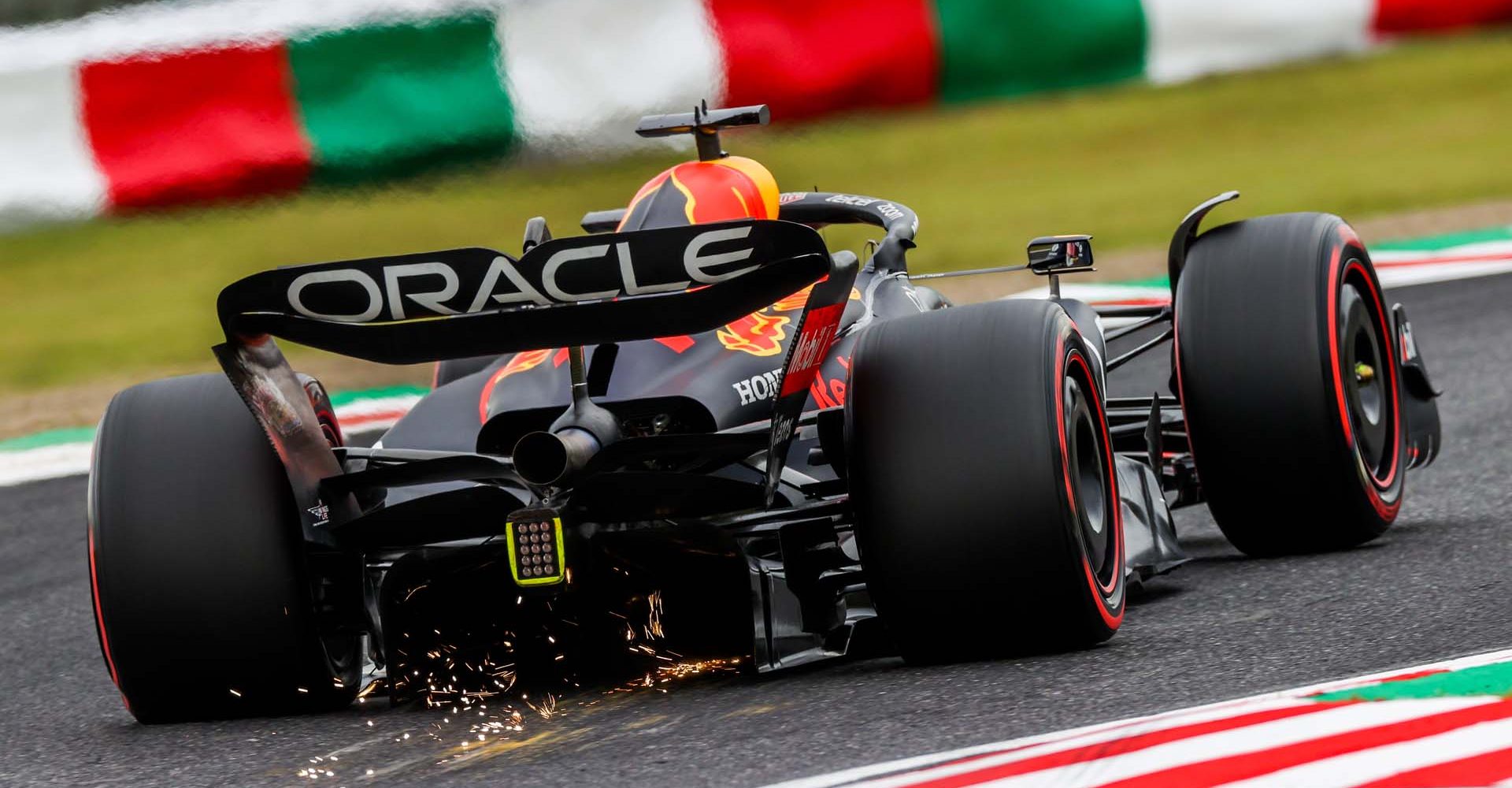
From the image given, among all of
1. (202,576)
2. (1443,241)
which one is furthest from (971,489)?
(1443,241)

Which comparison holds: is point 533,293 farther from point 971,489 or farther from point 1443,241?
point 1443,241

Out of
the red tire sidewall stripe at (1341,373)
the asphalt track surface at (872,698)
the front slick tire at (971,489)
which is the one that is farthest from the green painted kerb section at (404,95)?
the front slick tire at (971,489)

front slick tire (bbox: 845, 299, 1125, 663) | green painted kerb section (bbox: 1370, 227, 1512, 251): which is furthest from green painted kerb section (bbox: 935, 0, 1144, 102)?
front slick tire (bbox: 845, 299, 1125, 663)

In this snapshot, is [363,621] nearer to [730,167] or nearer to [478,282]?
[478,282]

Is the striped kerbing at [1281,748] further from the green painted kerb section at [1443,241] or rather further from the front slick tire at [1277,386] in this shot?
the green painted kerb section at [1443,241]

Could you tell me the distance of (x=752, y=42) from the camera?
11.6 meters

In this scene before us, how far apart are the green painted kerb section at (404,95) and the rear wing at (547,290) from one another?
23.5 ft

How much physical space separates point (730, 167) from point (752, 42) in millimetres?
6332

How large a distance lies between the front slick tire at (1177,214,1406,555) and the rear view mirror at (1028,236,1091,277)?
0.98 feet

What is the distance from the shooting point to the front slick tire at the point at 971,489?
408 centimetres

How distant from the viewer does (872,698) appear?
159 inches

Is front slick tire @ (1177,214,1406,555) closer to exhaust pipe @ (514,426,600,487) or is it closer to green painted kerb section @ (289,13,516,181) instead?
exhaust pipe @ (514,426,600,487)

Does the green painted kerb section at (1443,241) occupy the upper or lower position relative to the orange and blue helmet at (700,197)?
lower

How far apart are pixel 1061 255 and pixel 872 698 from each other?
2.05 m
